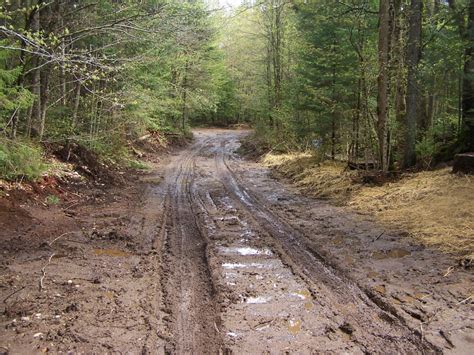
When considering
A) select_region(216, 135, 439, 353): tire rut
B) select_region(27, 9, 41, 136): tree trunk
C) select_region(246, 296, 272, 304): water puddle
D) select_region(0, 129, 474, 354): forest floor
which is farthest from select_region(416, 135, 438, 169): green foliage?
select_region(27, 9, 41, 136): tree trunk

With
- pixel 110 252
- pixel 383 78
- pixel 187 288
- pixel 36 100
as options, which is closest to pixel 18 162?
pixel 36 100

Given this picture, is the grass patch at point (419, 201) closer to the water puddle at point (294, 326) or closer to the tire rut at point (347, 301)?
the tire rut at point (347, 301)

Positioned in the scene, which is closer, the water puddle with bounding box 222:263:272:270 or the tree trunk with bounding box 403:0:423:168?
the water puddle with bounding box 222:263:272:270

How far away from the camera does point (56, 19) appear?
1010 cm

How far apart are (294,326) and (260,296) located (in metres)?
0.76

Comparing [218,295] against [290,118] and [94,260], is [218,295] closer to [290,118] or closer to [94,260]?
[94,260]

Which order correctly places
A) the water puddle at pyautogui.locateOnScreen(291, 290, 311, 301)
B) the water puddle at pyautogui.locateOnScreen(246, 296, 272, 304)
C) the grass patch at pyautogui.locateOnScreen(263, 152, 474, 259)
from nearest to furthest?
the water puddle at pyautogui.locateOnScreen(246, 296, 272, 304) → the water puddle at pyautogui.locateOnScreen(291, 290, 311, 301) → the grass patch at pyautogui.locateOnScreen(263, 152, 474, 259)

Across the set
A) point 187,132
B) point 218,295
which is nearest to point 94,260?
point 218,295

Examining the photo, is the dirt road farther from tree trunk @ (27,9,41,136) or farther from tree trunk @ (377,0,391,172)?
tree trunk @ (27,9,41,136)

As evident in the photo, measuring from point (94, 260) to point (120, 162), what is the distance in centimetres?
952

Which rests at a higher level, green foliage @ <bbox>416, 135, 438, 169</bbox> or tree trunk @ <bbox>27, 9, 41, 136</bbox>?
tree trunk @ <bbox>27, 9, 41, 136</bbox>

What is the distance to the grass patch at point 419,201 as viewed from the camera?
21.7 ft

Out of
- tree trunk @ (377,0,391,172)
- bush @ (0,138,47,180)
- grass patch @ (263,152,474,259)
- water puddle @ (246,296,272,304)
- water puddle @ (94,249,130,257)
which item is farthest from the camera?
tree trunk @ (377,0,391,172)

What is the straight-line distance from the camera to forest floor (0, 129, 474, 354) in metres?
3.89
